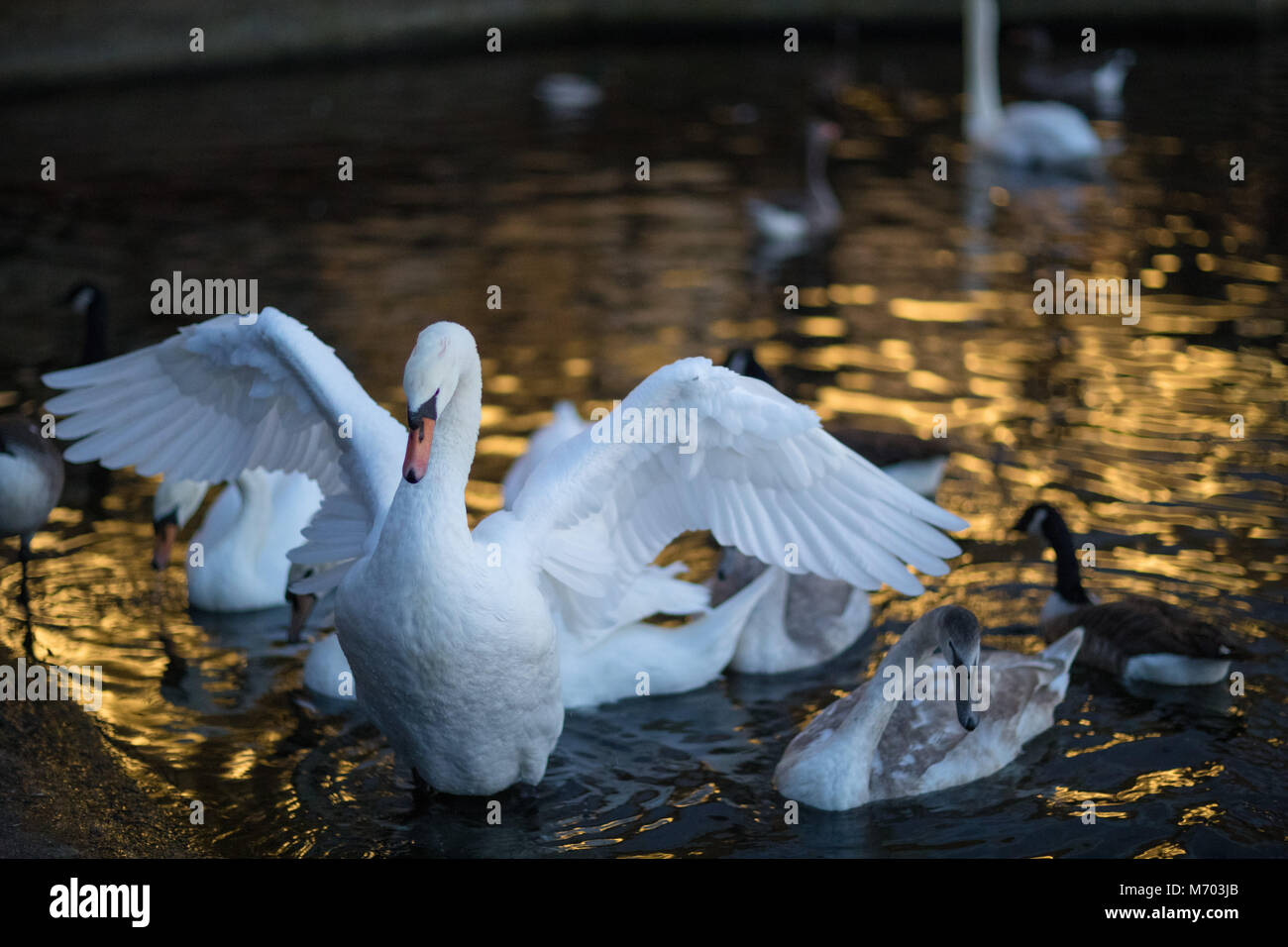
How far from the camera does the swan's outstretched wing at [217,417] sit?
6.36 meters

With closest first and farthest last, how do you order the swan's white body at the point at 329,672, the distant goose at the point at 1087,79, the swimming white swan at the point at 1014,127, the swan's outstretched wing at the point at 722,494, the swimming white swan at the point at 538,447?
the swan's outstretched wing at the point at 722,494 < the swan's white body at the point at 329,672 < the swimming white swan at the point at 538,447 < the swimming white swan at the point at 1014,127 < the distant goose at the point at 1087,79

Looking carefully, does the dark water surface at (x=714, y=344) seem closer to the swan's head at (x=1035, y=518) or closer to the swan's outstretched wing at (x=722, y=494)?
the swan's head at (x=1035, y=518)

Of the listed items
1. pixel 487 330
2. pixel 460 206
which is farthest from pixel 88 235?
pixel 487 330

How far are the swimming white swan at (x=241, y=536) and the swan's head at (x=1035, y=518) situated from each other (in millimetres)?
3687

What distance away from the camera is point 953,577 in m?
8.27

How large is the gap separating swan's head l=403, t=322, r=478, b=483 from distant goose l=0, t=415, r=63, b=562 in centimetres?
375

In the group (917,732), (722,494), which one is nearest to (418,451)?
(722,494)

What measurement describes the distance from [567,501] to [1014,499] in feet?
13.3

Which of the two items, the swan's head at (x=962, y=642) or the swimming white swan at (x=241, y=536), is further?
the swimming white swan at (x=241, y=536)

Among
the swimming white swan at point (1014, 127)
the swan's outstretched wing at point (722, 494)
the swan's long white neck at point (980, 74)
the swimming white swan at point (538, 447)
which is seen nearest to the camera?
the swan's outstretched wing at point (722, 494)

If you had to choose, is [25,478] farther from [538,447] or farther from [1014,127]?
[1014,127]

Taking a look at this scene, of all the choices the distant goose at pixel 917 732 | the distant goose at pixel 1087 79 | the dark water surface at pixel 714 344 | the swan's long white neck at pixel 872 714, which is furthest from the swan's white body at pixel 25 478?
the distant goose at pixel 1087 79

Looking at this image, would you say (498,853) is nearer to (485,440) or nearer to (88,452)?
(88,452)

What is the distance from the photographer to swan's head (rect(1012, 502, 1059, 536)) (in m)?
7.88
